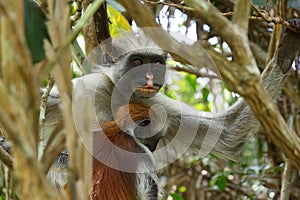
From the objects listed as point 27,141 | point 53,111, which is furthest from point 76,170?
point 53,111

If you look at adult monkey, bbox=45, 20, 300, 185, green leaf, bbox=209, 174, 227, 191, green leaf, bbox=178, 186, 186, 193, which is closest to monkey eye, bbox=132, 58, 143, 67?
adult monkey, bbox=45, 20, 300, 185

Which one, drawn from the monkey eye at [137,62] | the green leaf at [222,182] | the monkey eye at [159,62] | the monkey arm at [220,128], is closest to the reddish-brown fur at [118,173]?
the monkey eye at [159,62]

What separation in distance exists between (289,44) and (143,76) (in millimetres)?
995

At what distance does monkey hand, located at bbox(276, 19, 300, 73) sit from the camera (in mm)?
3629

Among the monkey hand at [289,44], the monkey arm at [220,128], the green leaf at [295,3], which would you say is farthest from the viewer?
the monkey arm at [220,128]

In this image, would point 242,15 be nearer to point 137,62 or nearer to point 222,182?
point 137,62

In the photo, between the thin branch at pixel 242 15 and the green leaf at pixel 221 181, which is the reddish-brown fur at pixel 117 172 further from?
the thin branch at pixel 242 15

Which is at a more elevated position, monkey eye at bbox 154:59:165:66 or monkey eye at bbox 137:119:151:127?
monkey eye at bbox 154:59:165:66

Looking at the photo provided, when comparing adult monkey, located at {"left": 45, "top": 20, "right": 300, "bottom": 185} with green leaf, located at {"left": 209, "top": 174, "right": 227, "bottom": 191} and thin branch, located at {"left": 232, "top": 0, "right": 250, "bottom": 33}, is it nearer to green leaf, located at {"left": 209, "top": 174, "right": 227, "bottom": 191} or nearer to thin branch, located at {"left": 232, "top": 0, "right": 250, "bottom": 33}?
green leaf, located at {"left": 209, "top": 174, "right": 227, "bottom": 191}

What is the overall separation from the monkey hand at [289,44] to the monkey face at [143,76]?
806 mm

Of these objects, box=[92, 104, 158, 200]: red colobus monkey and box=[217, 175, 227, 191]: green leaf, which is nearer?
box=[92, 104, 158, 200]: red colobus monkey

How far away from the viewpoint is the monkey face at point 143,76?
12.3 feet

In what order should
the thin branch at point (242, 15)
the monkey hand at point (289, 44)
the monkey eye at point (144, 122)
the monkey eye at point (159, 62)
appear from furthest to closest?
the monkey eye at point (159, 62)
the monkey hand at point (289, 44)
the monkey eye at point (144, 122)
the thin branch at point (242, 15)

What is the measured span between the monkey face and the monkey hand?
806 millimetres
